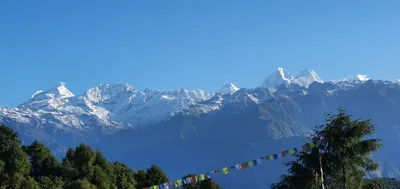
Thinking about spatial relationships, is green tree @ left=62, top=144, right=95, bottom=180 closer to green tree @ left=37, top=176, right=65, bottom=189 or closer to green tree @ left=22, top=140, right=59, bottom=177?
green tree @ left=22, top=140, right=59, bottom=177

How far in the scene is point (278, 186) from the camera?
3891 cm

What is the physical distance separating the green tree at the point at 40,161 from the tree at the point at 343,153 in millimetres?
42624

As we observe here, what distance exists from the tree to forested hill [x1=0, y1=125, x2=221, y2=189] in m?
28.5

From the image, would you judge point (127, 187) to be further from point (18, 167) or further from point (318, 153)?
point (318, 153)

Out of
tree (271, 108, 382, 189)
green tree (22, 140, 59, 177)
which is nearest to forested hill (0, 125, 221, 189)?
green tree (22, 140, 59, 177)

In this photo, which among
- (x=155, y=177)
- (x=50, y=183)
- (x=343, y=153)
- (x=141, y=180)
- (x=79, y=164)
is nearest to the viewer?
(x=343, y=153)

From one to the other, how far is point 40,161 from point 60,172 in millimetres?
6805

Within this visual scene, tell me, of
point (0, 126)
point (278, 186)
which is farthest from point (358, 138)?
point (0, 126)

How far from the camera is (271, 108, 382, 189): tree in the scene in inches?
1315

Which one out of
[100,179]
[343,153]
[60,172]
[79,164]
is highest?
[79,164]

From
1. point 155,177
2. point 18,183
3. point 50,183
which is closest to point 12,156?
point 18,183

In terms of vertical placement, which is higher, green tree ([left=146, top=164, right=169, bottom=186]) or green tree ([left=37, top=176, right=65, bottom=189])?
green tree ([left=146, top=164, right=169, bottom=186])

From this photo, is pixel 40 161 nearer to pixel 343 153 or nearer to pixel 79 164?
pixel 79 164

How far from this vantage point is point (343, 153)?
3334 centimetres
